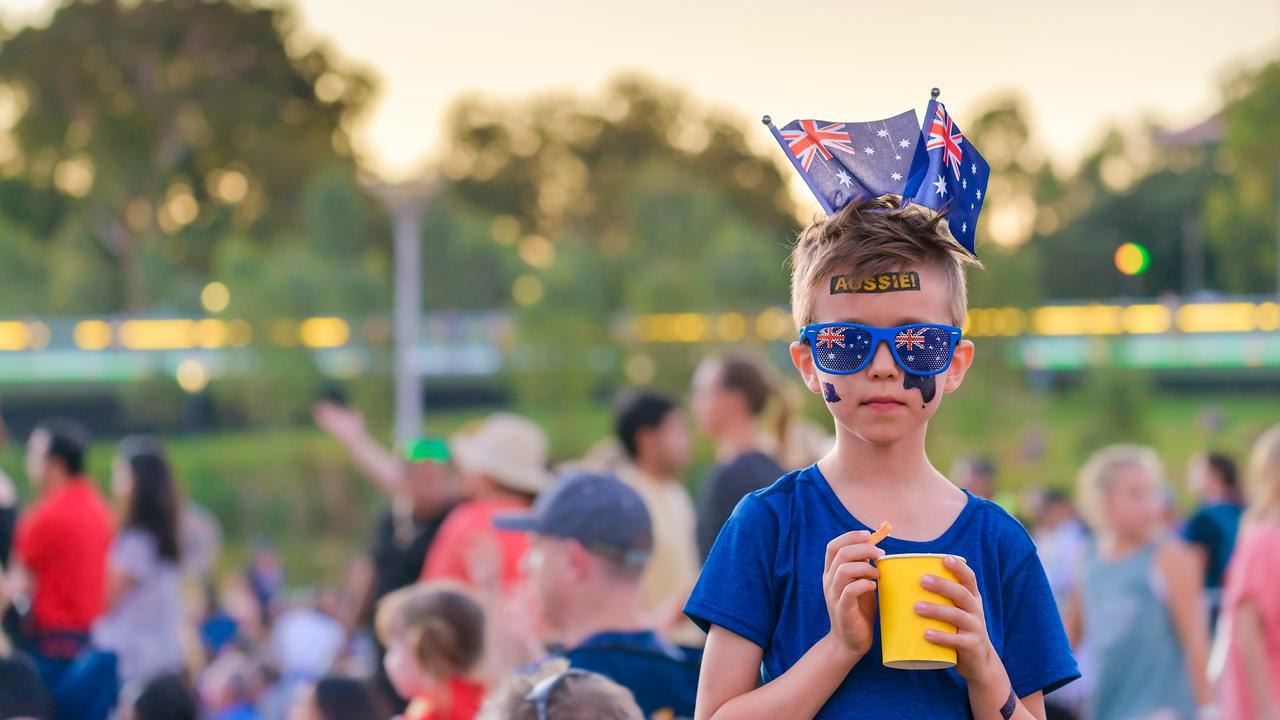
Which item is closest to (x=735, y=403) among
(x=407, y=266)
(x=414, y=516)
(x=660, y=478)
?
(x=660, y=478)

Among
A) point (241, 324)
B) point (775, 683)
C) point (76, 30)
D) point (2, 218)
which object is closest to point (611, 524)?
point (775, 683)

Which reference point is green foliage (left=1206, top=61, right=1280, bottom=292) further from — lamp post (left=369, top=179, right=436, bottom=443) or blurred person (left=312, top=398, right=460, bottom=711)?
blurred person (left=312, top=398, right=460, bottom=711)

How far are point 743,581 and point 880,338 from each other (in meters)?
0.35

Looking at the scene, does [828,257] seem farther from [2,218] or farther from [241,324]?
[2,218]

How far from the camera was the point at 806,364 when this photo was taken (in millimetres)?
1870

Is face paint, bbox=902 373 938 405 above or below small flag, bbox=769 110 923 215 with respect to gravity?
below

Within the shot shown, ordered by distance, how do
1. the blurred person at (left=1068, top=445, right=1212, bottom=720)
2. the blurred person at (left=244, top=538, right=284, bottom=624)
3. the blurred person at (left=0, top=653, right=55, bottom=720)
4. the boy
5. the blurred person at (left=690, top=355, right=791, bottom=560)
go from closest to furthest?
the boy, the blurred person at (left=0, top=653, right=55, bottom=720), the blurred person at (left=690, top=355, right=791, bottom=560), the blurred person at (left=1068, top=445, right=1212, bottom=720), the blurred person at (left=244, top=538, right=284, bottom=624)

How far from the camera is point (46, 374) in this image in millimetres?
33031

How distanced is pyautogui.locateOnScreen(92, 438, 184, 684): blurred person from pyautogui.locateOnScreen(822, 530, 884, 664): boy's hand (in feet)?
16.4

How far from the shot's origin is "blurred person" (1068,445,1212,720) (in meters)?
4.90

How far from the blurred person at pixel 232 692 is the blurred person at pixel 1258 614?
537 centimetres

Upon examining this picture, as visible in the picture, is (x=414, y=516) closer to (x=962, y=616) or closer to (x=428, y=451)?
(x=428, y=451)

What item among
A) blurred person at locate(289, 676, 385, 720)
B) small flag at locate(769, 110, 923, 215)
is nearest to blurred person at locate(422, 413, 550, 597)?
blurred person at locate(289, 676, 385, 720)

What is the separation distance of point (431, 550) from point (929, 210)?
152 inches
